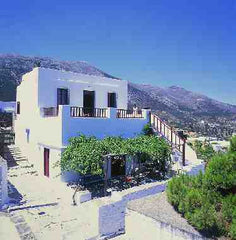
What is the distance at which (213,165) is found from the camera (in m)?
7.27

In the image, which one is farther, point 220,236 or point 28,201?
point 28,201

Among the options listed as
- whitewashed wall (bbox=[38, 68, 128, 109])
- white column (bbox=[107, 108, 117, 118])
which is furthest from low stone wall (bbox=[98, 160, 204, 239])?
whitewashed wall (bbox=[38, 68, 128, 109])

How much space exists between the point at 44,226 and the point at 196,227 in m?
5.66

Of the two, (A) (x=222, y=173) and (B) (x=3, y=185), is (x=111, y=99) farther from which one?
(A) (x=222, y=173)

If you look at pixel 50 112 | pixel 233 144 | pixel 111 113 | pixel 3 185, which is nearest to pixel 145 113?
pixel 111 113

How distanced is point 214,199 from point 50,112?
39.2ft

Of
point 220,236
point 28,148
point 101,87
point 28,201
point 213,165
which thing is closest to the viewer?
point 220,236

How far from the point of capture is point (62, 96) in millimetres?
18797

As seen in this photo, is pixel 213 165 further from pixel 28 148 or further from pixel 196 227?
→ pixel 28 148

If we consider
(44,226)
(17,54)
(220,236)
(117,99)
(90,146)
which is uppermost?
(17,54)

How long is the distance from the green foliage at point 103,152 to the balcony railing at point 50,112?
2.63 metres

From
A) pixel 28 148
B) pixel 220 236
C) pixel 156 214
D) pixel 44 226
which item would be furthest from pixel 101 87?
pixel 220 236

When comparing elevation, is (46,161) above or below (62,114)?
below

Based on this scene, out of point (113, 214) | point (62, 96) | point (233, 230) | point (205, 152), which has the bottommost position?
point (113, 214)
